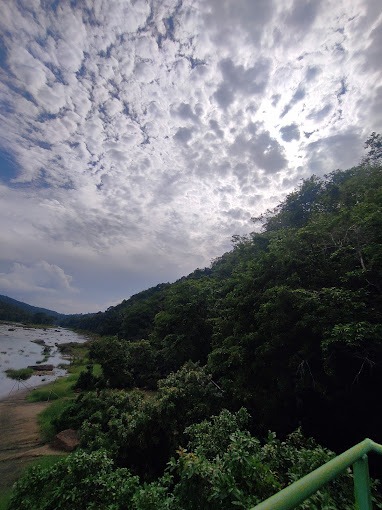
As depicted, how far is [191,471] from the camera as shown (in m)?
3.72

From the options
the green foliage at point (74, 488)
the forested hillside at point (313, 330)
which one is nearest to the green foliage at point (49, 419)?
the forested hillside at point (313, 330)

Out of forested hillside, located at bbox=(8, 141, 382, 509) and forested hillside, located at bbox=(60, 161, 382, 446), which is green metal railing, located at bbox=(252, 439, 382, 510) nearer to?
forested hillside, located at bbox=(8, 141, 382, 509)

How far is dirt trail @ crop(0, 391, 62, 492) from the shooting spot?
432 inches

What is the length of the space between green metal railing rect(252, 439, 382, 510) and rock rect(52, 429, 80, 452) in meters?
15.4

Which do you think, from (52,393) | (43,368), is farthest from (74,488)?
(43,368)

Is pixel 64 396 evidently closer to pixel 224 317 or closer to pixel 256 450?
pixel 224 317

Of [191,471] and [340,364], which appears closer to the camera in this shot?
[191,471]

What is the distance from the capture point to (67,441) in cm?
1252

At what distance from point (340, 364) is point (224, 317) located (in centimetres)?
582

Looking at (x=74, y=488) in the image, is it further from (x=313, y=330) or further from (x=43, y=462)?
(x=43, y=462)

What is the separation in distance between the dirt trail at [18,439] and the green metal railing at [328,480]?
1422cm

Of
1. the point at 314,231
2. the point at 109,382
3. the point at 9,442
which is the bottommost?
the point at 9,442

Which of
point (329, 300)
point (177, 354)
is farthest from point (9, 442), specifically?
point (329, 300)

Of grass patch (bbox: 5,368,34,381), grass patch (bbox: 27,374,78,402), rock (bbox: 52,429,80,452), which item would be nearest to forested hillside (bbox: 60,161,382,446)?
rock (bbox: 52,429,80,452)
